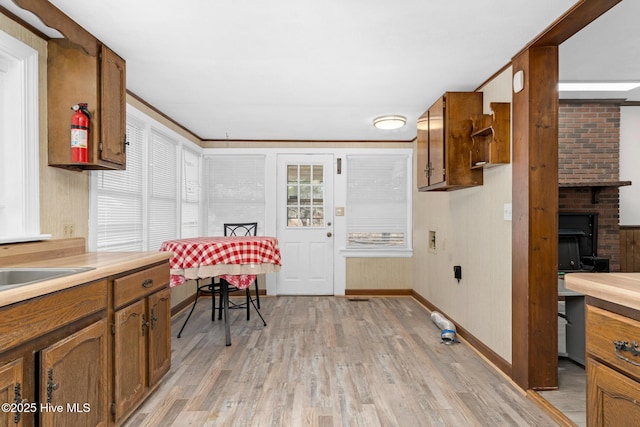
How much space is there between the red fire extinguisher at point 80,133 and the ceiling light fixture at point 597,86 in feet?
13.0

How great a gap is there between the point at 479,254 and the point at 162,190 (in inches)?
132

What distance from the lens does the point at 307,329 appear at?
3.72 m

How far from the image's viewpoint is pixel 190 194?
15.9 feet

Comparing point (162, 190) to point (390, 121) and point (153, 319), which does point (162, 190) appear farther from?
point (390, 121)

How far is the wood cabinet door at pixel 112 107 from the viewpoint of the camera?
230 centimetres

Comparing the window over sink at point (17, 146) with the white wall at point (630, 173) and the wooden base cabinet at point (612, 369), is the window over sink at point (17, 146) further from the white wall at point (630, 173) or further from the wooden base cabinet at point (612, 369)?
the white wall at point (630, 173)

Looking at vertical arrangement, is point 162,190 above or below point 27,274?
above

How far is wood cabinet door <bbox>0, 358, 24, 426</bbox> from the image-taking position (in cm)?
115

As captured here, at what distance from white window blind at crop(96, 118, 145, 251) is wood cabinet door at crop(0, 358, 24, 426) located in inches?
69.9

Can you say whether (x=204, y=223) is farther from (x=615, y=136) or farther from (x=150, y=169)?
(x=615, y=136)

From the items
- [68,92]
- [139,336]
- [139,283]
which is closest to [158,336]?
[139,336]

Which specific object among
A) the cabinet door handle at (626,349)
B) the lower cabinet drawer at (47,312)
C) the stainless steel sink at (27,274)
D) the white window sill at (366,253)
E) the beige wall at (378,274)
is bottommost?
the beige wall at (378,274)

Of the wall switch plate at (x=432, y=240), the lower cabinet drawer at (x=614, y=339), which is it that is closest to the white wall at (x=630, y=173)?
the wall switch plate at (x=432, y=240)

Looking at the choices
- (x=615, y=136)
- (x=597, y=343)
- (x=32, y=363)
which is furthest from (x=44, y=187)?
(x=615, y=136)
